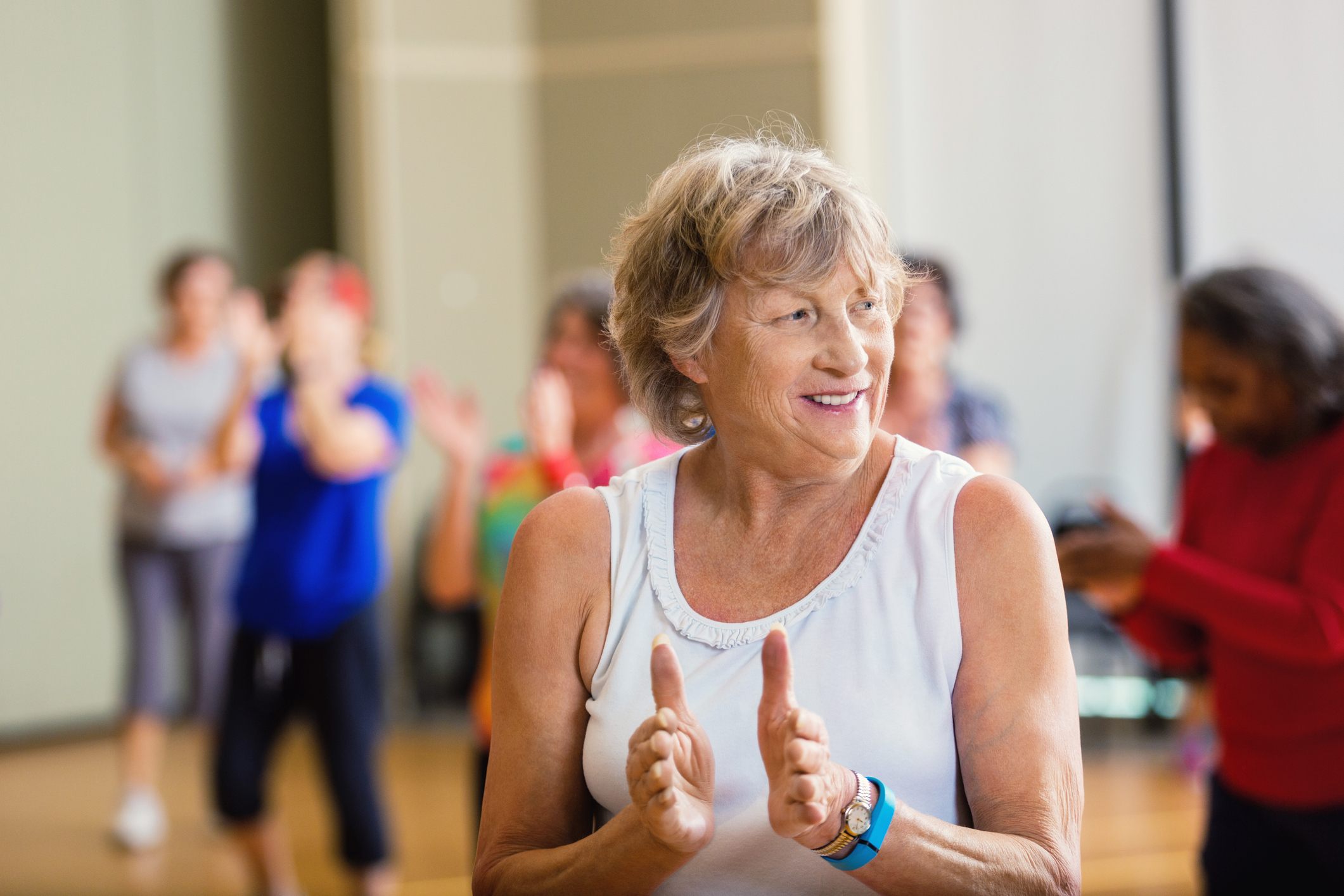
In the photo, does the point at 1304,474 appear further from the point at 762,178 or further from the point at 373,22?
the point at 373,22

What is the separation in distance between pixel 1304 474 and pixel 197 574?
343 centimetres

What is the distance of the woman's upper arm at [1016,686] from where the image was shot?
4.14ft

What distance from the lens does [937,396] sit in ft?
9.66

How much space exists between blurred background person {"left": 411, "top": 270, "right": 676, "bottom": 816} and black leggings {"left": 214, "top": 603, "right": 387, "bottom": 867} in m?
0.36

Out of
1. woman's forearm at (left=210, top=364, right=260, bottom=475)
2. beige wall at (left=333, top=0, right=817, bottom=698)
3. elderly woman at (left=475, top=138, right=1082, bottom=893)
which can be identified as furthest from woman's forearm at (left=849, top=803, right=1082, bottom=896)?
beige wall at (left=333, top=0, right=817, bottom=698)

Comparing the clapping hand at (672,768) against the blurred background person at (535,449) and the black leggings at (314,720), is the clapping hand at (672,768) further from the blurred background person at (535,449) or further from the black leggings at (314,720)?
the black leggings at (314,720)

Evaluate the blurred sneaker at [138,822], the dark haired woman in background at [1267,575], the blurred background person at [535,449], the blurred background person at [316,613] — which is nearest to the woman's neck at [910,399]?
the blurred background person at [535,449]

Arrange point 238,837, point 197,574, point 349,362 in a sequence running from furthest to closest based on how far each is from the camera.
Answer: point 197,574, point 349,362, point 238,837

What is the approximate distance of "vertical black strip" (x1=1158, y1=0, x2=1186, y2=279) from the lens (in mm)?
5062

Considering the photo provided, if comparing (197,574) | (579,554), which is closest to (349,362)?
(197,574)

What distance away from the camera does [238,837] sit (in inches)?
119

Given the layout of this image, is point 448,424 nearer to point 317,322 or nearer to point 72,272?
point 317,322

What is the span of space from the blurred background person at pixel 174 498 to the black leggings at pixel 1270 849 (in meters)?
2.91

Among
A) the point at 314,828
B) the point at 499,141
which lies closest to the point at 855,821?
the point at 314,828
